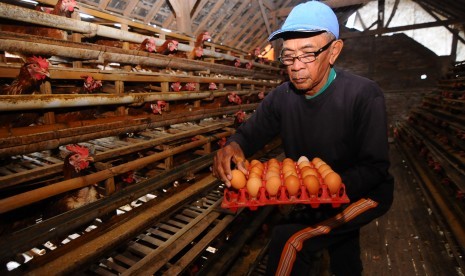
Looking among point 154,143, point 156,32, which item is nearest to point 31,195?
point 154,143

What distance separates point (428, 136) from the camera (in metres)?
7.75

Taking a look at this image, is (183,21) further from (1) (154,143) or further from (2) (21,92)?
(2) (21,92)

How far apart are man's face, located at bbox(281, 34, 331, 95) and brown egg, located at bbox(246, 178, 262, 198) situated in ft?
2.79

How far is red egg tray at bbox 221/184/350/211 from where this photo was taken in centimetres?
173

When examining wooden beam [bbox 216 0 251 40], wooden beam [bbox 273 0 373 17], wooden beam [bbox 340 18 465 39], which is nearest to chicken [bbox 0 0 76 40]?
wooden beam [bbox 216 0 251 40]

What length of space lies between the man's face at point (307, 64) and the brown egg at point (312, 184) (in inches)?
Answer: 29.3

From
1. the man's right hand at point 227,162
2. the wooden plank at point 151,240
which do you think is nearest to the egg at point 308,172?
the man's right hand at point 227,162

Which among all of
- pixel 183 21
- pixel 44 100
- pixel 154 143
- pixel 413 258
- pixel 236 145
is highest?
pixel 183 21

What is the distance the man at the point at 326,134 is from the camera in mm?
1902

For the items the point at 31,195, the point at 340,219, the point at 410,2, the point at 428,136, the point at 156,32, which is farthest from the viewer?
the point at 410,2

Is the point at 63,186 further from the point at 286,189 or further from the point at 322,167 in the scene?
the point at 322,167

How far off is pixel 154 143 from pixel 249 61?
503 cm

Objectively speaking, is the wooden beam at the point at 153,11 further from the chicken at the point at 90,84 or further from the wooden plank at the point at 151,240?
the wooden plank at the point at 151,240

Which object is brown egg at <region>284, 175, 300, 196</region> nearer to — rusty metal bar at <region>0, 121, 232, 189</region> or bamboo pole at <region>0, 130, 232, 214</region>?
bamboo pole at <region>0, 130, 232, 214</region>
